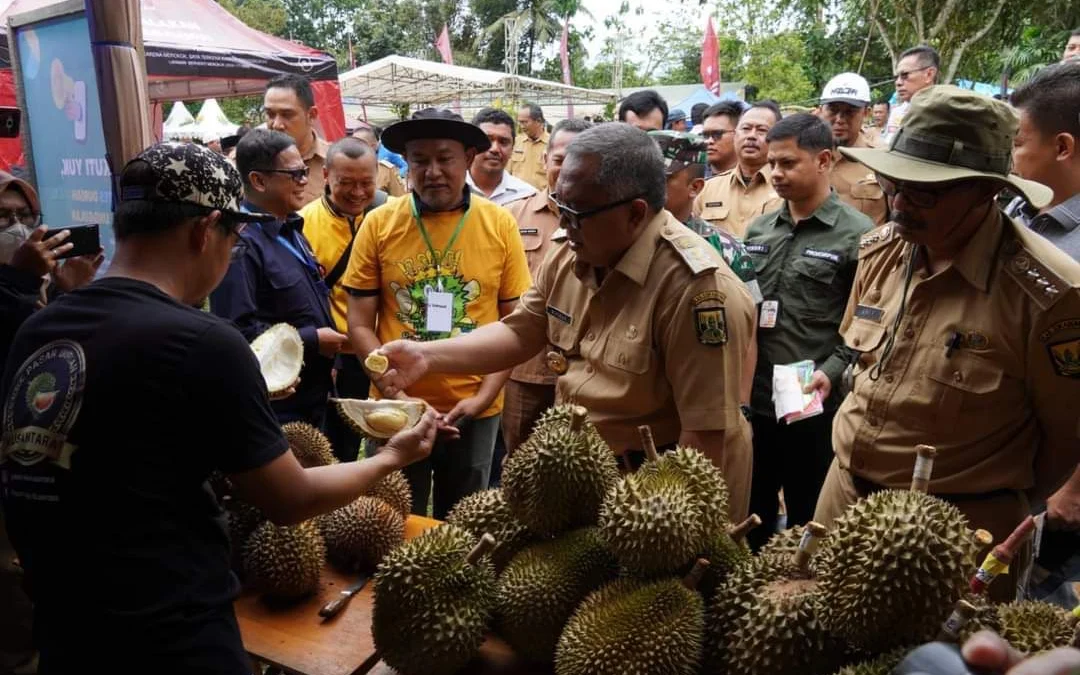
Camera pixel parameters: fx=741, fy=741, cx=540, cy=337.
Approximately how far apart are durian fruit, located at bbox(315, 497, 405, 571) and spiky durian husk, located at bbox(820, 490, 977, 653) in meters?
1.37

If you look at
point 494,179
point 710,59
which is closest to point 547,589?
point 494,179

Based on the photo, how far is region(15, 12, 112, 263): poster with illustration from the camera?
115 inches

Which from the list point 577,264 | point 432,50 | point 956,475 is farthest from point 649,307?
point 432,50

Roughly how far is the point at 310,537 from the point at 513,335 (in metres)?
1.20

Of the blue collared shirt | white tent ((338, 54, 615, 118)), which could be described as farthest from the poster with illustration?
white tent ((338, 54, 615, 118))

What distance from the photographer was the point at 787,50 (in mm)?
25578

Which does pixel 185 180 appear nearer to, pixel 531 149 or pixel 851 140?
pixel 851 140

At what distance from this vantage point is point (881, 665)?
1.32m

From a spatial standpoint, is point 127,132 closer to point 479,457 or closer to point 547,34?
point 479,457

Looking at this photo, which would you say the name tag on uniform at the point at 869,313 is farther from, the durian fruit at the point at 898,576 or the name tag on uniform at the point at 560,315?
the durian fruit at the point at 898,576

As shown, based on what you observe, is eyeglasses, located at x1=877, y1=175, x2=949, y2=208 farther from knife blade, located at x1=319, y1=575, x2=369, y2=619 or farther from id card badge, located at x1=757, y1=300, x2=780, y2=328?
knife blade, located at x1=319, y1=575, x2=369, y2=619

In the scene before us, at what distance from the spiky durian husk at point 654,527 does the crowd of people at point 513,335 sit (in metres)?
0.68

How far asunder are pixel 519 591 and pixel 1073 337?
64.2 inches

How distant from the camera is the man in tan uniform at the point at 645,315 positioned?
2.37 metres
